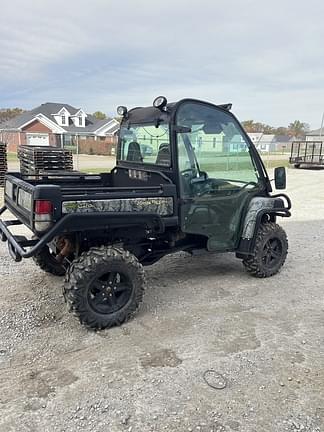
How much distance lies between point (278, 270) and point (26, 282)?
311 cm

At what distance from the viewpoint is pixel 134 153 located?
183 inches

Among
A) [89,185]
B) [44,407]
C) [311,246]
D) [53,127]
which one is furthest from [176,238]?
[53,127]

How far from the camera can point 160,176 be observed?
3.95 metres

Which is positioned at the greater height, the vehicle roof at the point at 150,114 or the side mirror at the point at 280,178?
the vehicle roof at the point at 150,114

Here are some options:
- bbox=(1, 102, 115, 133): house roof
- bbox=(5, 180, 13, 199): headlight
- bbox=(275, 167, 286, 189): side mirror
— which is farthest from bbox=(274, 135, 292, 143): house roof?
bbox=(5, 180, 13, 199): headlight

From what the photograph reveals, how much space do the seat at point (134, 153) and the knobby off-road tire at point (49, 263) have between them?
1482mm

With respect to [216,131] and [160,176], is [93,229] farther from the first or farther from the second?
[216,131]

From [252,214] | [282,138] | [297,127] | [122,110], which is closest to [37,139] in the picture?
[122,110]

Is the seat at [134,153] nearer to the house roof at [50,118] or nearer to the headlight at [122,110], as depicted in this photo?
the headlight at [122,110]

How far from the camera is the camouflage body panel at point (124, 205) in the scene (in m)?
3.25

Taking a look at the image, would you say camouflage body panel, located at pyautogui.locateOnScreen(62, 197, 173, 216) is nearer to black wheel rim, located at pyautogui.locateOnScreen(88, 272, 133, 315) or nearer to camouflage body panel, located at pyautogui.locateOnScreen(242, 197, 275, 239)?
black wheel rim, located at pyautogui.locateOnScreen(88, 272, 133, 315)

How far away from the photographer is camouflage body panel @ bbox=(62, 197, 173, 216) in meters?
3.25

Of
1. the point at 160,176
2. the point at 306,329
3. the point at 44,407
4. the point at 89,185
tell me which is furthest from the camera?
the point at 89,185

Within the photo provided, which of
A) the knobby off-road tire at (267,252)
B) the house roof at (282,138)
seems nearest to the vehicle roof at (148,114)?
the knobby off-road tire at (267,252)
